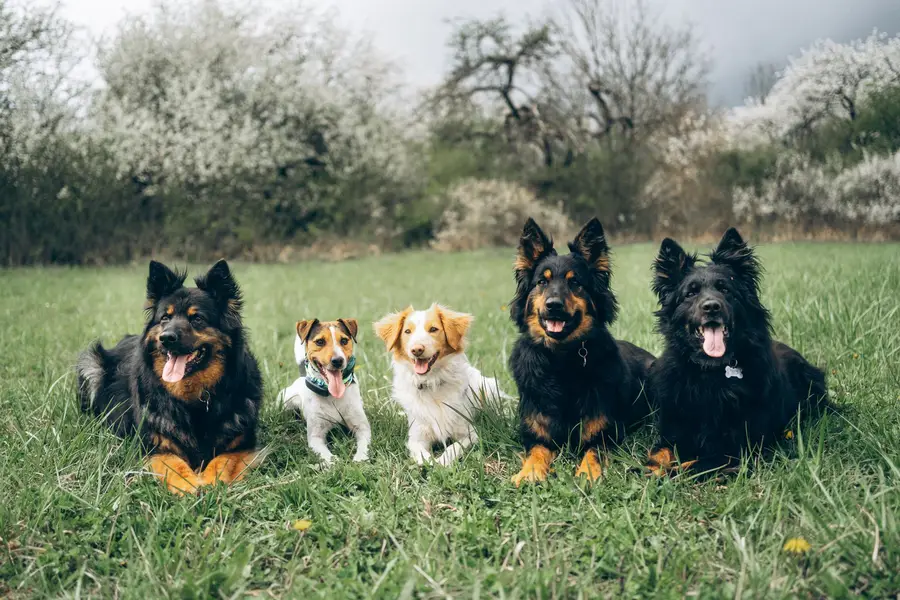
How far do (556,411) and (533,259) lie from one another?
854 millimetres

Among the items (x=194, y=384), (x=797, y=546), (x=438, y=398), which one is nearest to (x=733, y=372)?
(x=797, y=546)

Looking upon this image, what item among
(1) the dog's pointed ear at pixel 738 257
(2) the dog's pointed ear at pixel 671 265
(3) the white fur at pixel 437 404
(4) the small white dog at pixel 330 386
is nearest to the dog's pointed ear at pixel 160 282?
(4) the small white dog at pixel 330 386

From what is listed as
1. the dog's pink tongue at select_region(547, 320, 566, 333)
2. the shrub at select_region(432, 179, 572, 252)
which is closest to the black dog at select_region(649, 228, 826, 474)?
the dog's pink tongue at select_region(547, 320, 566, 333)

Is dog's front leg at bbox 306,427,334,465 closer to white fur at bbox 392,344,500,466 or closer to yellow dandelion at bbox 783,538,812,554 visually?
white fur at bbox 392,344,500,466

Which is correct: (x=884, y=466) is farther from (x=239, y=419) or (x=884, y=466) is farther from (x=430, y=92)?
(x=430, y=92)

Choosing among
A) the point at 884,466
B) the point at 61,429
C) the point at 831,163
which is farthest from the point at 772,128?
the point at 61,429

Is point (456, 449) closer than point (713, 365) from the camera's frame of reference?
No

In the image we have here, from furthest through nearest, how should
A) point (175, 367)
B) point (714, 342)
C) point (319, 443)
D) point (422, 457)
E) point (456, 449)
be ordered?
point (319, 443) → point (456, 449) → point (422, 457) → point (175, 367) → point (714, 342)

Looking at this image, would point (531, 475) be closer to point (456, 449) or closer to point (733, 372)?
point (456, 449)

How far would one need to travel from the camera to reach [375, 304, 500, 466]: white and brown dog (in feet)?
13.2

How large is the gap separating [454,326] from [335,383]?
0.81 m

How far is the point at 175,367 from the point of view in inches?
134

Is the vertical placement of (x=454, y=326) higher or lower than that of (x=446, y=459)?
higher

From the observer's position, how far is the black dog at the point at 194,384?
3.41 m
